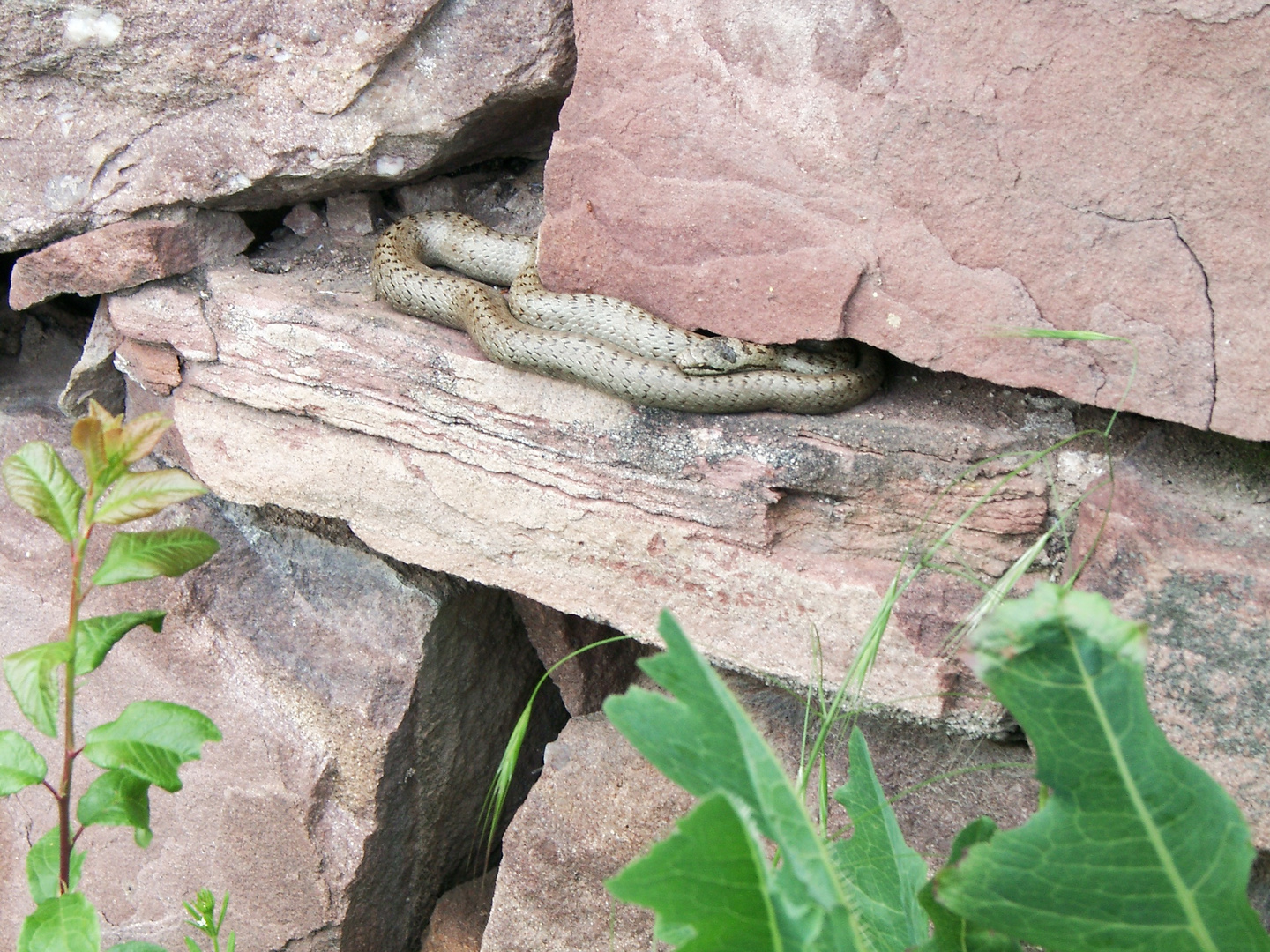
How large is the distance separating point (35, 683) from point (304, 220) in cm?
218

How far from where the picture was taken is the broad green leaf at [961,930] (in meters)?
1.17

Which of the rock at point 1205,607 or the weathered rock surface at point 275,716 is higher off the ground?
the rock at point 1205,607

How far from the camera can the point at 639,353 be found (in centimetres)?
250

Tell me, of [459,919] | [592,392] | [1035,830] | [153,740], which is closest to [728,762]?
[1035,830]

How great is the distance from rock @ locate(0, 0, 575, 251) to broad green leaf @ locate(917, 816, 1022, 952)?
2.23 meters

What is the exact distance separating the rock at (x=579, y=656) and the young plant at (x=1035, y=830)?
2.31 m

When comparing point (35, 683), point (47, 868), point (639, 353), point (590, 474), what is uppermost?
point (639, 353)

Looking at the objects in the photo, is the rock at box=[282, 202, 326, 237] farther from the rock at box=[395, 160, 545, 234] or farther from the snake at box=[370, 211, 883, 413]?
the snake at box=[370, 211, 883, 413]

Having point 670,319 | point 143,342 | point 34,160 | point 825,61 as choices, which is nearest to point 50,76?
point 34,160

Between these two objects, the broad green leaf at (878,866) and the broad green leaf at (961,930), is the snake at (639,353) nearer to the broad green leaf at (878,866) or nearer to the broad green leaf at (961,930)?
the broad green leaf at (878,866)

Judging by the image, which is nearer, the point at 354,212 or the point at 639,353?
the point at 639,353

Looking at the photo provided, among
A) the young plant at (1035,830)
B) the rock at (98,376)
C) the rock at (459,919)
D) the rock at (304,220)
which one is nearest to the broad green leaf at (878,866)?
the young plant at (1035,830)

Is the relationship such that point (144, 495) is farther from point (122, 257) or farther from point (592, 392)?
point (122, 257)

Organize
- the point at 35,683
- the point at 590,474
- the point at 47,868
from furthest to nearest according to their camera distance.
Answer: the point at 590,474
the point at 47,868
the point at 35,683
